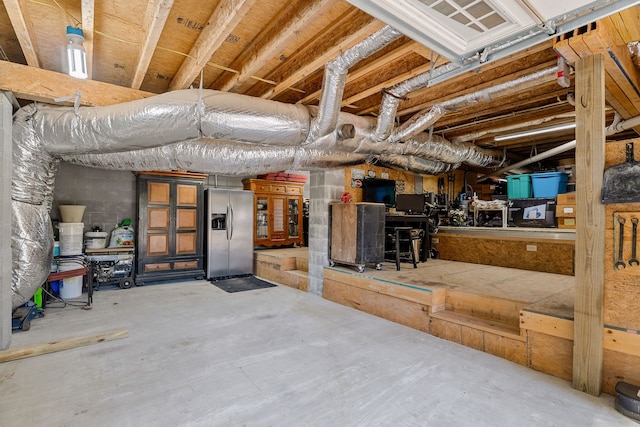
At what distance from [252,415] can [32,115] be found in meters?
3.56

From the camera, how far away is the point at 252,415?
6.21 ft

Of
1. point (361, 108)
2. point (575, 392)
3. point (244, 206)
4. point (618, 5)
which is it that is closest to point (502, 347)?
point (575, 392)

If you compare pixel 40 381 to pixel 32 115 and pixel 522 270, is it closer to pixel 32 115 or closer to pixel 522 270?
pixel 32 115

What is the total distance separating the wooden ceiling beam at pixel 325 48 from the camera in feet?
7.46

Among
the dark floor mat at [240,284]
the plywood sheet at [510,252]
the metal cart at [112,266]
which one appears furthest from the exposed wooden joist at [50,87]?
the plywood sheet at [510,252]

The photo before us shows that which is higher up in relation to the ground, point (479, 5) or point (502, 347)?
point (479, 5)

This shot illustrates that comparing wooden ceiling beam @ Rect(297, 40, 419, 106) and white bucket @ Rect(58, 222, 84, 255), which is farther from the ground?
wooden ceiling beam @ Rect(297, 40, 419, 106)

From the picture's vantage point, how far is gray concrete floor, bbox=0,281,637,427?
188cm

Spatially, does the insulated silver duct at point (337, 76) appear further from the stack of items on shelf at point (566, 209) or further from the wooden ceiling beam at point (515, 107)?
the stack of items on shelf at point (566, 209)

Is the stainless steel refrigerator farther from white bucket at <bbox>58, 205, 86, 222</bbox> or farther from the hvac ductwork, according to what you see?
the hvac ductwork

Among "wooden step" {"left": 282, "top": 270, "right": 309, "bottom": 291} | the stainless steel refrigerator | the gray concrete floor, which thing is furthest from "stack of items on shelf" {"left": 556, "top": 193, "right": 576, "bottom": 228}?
the stainless steel refrigerator

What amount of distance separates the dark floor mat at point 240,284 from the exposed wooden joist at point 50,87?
318 cm

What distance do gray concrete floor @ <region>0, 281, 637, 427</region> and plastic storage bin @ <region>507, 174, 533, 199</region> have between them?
350cm

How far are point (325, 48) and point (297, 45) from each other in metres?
0.30
